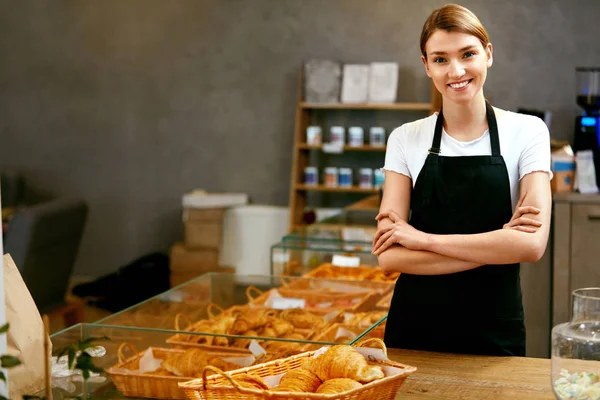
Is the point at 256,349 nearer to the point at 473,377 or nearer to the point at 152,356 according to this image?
the point at 152,356

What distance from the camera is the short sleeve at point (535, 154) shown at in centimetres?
209

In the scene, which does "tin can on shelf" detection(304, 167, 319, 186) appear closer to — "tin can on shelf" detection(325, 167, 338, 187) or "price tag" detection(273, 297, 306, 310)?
"tin can on shelf" detection(325, 167, 338, 187)

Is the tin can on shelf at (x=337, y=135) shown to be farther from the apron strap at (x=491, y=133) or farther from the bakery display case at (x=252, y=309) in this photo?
the apron strap at (x=491, y=133)

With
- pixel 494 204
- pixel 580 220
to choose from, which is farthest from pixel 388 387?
pixel 580 220

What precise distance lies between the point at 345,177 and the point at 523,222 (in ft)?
15.8

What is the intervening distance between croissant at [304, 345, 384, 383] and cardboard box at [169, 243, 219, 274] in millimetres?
5464

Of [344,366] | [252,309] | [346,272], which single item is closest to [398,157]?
[344,366]

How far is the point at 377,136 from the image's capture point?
6.77 metres

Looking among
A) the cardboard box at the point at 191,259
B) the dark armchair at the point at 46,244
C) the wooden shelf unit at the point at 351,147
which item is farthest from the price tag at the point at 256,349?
the cardboard box at the point at 191,259

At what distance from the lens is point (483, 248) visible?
80.9 inches

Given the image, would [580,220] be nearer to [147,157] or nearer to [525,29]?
[525,29]

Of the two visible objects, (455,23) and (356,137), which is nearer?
(455,23)

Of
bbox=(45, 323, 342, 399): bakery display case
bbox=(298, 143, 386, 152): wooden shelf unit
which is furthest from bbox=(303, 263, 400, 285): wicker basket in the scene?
bbox=(298, 143, 386, 152): wooden shelf unit

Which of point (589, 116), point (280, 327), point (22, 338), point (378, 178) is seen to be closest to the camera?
A: point (22, 338)
